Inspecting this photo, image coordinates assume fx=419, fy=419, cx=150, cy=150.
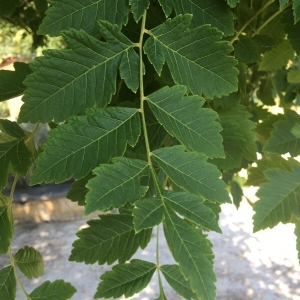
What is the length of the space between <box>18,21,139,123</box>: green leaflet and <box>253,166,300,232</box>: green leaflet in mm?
307

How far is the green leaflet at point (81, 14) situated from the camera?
393mm

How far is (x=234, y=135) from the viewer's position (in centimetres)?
61

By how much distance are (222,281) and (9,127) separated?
2.06 meters

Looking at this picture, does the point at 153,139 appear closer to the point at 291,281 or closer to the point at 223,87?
the point at 223,87

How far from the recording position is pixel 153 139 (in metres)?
0.52

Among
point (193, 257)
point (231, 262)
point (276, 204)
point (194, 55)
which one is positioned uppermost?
point (194, 55)

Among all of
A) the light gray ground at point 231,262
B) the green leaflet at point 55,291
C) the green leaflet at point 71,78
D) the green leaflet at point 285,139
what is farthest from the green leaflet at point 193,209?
the light gray ground at point 231,262

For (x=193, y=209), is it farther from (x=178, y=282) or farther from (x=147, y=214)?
(x=178, y=282)

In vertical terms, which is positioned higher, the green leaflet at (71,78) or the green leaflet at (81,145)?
the green leaflet at (71,78)

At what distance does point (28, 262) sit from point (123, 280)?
18cm

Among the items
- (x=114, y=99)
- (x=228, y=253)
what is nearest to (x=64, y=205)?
(x=228, y=253)

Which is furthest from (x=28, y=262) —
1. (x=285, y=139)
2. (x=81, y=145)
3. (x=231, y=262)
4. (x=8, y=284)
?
(x=231, y=262)

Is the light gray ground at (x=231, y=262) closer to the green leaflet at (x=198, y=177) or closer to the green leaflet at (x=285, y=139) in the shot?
the green leaflet at (x=285, y=139)

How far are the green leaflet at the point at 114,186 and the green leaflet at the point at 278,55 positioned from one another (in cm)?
52
